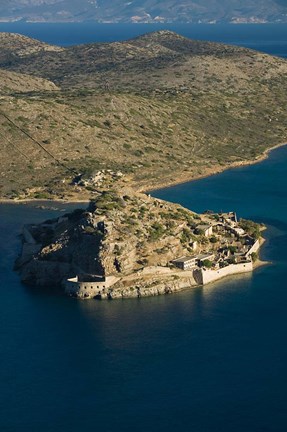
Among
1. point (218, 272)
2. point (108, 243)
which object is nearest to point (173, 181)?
point (218, 272)

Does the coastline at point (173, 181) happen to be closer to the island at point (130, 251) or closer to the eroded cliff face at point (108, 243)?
the island at point (130, 251)

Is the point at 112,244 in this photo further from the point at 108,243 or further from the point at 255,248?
the point at 255,248

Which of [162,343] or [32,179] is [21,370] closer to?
[162,343]

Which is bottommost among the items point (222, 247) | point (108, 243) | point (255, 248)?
point (255, 248)

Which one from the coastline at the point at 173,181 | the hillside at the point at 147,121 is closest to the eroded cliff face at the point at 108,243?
the coastline at the point at 173,181

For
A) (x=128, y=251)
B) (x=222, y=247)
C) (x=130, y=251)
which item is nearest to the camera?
(x=128, y=251)

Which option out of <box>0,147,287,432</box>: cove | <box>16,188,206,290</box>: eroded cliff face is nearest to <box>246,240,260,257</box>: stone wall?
<box>0,147,287,432</box>: cove
